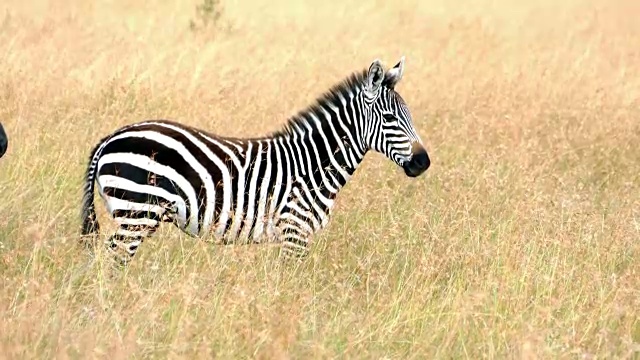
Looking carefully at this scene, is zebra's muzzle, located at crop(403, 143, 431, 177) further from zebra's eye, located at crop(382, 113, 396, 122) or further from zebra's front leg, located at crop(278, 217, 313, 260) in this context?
zebra's front leg, located at crop(278, 217, 313, 260)

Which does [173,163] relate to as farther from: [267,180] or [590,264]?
[590,264]

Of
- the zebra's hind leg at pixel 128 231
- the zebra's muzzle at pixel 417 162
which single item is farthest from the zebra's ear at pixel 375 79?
the zebra's hind leg at pixel 128 231

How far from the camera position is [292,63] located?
11.6 m

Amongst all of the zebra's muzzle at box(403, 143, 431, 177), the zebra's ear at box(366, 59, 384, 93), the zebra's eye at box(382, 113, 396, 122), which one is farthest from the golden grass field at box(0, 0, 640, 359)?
the zebra's ear at box(366, 59, 384, 93)

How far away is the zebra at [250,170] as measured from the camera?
507 centimetres

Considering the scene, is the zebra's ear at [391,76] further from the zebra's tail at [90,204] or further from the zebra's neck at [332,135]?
the zebra's tail at [90,204]

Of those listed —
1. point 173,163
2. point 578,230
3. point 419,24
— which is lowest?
point 173,163

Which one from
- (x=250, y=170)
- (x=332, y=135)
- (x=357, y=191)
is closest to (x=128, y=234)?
(x=250, y=170)

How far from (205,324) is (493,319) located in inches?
49.0

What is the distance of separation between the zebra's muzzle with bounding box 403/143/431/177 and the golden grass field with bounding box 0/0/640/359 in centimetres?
31

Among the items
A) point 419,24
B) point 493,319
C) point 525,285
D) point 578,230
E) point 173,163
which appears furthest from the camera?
point 419,24

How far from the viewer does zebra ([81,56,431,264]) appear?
507cm

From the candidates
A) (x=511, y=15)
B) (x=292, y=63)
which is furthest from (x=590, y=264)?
(x=511, y=15)

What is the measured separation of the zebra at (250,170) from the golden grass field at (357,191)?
0.58 feet
